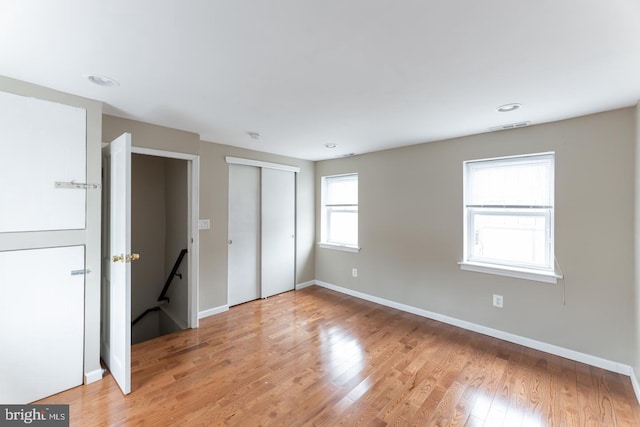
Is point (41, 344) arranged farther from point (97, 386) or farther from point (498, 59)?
point (498, 59)

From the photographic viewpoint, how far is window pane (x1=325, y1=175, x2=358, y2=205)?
4.52m

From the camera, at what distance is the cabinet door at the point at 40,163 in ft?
6.07

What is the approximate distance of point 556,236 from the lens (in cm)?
263

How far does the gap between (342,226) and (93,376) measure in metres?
3.52

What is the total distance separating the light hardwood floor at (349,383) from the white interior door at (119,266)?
0.72 ft

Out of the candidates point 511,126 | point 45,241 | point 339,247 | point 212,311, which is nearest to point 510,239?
point 511,126

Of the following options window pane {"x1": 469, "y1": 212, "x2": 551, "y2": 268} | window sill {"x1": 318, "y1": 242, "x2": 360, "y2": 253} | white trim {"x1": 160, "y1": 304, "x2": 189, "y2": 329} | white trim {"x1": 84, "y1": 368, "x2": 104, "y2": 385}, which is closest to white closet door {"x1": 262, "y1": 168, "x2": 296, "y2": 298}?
window sill {"x1": 318, "y1": 242, "x2": 360, "y2": 253}

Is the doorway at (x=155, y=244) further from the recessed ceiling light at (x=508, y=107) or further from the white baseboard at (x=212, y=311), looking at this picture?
the recessed ceiling light at (x=508, y=107)

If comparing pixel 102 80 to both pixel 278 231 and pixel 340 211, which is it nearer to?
pixel 278 231

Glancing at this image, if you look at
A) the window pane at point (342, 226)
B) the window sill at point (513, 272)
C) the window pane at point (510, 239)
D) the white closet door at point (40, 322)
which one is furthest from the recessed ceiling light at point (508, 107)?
the white closet door at point (40, 322)

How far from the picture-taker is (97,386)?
6.98 ft

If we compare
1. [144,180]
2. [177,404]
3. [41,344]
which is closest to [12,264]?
[41,344]

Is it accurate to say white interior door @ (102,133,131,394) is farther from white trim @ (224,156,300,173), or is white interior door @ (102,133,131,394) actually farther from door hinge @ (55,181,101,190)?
white trim @ (224,156,300,173)

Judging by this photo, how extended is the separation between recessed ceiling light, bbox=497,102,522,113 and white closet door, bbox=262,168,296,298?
9.98ft
